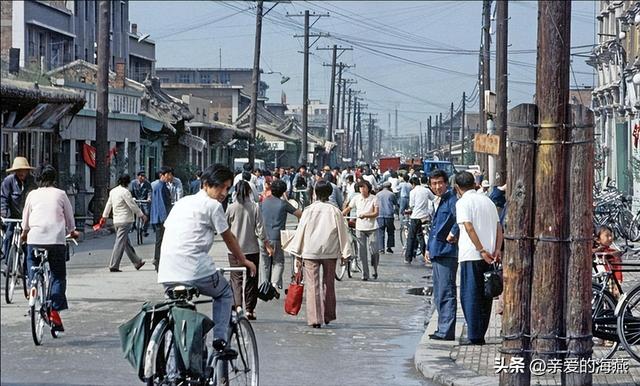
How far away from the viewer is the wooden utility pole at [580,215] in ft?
30.2

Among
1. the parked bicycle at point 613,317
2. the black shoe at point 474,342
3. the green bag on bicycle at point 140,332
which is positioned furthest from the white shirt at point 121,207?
the green bag on bicycle at point 140,332

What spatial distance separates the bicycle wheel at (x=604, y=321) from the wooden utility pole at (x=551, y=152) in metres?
1.52

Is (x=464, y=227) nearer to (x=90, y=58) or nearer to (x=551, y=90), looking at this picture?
(x=551, y=90)

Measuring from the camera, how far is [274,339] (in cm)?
1311

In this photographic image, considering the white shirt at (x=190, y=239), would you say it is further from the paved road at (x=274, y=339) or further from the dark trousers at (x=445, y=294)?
the dark trousers at (x=445, y=294)

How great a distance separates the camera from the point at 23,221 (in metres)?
11.4

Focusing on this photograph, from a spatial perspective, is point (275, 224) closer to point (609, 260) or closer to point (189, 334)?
point (609, 260)

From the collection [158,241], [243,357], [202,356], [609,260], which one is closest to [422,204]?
[158,241]

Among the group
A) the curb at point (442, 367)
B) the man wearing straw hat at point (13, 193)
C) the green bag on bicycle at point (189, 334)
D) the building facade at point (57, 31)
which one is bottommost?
the curb at point (442, 367)

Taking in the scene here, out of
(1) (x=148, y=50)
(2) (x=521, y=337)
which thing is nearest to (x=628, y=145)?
(1) (x=148, y=50)

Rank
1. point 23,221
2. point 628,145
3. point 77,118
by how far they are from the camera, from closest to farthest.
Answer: point 23,221
point 77,118
point 628,145

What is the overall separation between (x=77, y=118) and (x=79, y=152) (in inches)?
48.7

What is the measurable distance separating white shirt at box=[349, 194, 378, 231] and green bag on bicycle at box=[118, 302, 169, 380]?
12923 mm

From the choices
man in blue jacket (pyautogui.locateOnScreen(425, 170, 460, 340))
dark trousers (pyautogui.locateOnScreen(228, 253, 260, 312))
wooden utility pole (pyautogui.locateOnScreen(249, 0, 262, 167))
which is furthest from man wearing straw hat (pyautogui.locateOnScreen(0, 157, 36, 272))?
wooden utility pole (pyautogui.locateOnScreen(249, 0, 262, 167))
